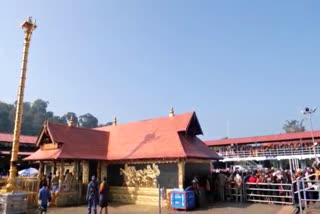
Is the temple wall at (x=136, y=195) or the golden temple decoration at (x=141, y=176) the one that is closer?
the temple wall at (x=136, y=195)

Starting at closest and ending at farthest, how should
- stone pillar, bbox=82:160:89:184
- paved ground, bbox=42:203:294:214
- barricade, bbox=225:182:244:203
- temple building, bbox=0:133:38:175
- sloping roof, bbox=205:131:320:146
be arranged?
paved ground, bbox=42:203:294:214, barricade, bbox=225:182:244:203, stone pillar, bbox=82:160:89:184, temple building, bbox=0:133:38:175, sloping roof, bbox=205:131:320:146

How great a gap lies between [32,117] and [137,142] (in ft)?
246

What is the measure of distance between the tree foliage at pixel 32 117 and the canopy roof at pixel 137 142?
4230 centimetres

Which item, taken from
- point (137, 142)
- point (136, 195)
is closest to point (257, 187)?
point (136, 195)

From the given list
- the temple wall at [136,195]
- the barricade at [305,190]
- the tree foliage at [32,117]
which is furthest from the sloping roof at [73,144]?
the tree foliage at [32,117]

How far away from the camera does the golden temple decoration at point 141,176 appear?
1544 cm

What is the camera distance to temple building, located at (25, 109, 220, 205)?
15.0m

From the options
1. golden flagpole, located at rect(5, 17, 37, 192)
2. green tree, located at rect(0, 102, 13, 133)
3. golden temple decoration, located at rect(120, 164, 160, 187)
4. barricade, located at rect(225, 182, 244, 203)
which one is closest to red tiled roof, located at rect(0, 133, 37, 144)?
golden flagpole, located at rect(5, 17, 37, 192)

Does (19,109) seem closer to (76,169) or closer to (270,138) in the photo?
(76,169)

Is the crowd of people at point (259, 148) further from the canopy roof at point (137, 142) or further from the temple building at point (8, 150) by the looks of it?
the temple building at point (8, 150)

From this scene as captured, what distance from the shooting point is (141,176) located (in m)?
15.9

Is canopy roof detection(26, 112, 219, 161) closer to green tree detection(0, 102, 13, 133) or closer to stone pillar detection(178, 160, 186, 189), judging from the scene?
stone pillar detection(178, 160, 186, 189)

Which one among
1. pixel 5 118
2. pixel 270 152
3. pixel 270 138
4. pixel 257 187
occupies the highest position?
pixel 5 118

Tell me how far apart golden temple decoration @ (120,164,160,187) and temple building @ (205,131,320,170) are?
20.0m
